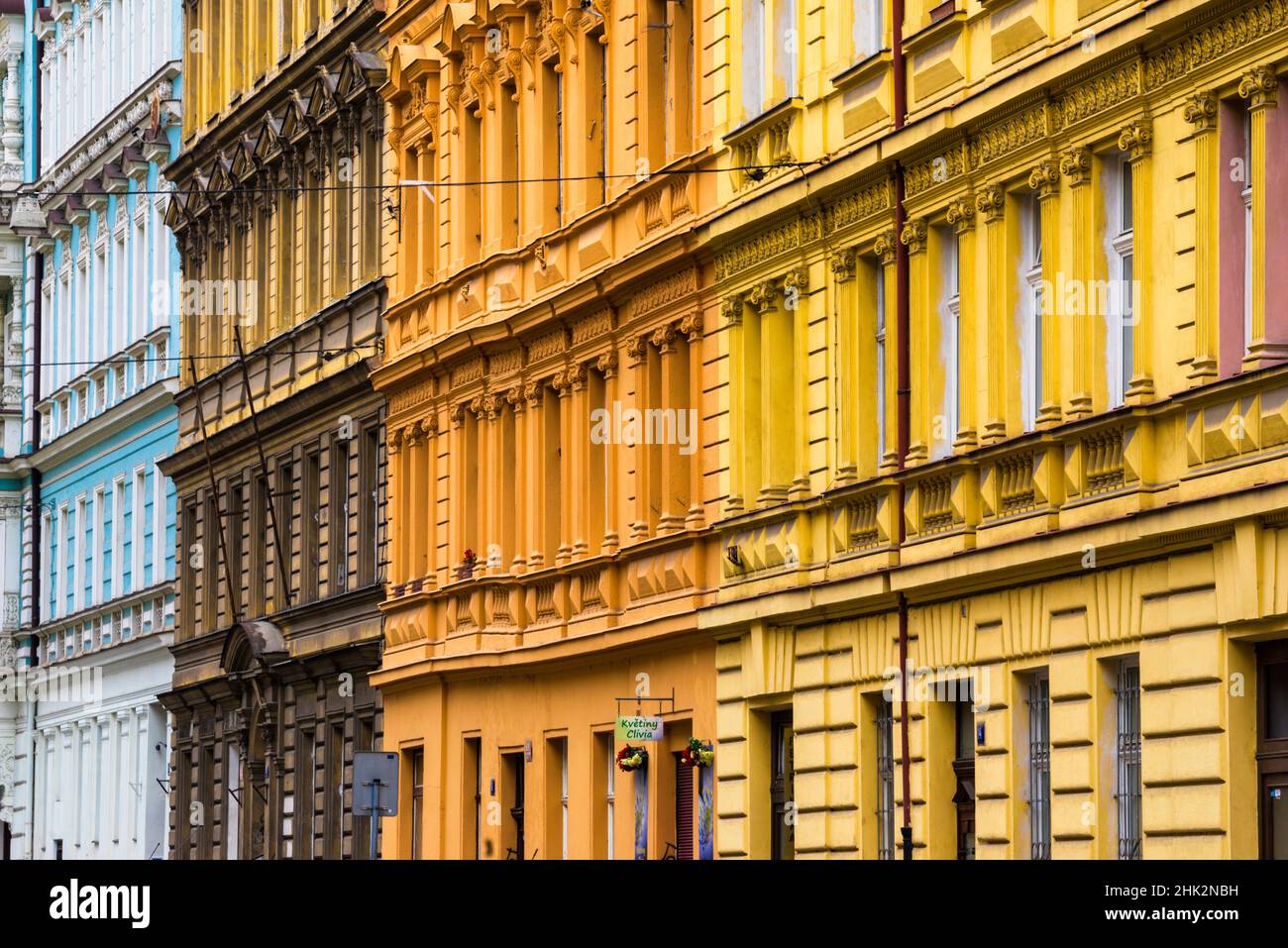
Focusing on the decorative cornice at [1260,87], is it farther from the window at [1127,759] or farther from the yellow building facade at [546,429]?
the yellow building facade at [546,429]

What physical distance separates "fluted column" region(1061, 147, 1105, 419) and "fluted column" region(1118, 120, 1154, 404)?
75 centimetres

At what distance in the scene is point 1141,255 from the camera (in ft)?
78.5

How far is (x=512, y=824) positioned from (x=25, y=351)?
35.7 metres

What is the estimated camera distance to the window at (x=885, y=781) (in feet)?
96.0

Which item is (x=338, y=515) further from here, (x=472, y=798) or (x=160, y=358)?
(x=160, y=358)

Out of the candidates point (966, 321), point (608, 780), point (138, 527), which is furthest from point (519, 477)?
point (138, 527)

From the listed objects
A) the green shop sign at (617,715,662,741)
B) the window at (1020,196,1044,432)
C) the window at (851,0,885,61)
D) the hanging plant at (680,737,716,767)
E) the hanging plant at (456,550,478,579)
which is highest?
the window at (851,0,885,61)

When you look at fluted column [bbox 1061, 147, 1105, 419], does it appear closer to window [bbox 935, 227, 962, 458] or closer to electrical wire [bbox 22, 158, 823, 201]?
window [bbox 935, 227, 962, 458]

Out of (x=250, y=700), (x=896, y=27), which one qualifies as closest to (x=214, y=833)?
(x=250, y=700)

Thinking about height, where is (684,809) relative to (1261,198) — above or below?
below

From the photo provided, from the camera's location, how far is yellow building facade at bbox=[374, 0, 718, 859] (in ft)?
115

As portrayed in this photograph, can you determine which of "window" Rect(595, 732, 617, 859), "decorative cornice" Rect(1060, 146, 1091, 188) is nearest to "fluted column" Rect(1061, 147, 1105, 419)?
"decorative cornice" Rect(1060, 146, 1091, 188)

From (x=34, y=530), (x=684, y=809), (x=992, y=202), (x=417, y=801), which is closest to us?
(x=992, y=202)

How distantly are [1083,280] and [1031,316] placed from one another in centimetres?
139
